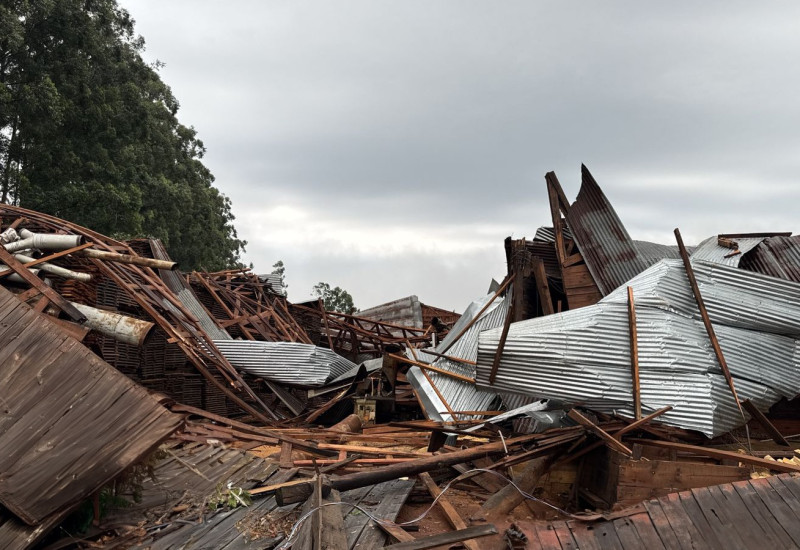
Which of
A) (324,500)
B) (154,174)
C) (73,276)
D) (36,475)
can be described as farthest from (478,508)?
(154,174)

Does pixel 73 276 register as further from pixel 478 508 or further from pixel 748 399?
pixel 748 399

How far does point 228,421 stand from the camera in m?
7.78

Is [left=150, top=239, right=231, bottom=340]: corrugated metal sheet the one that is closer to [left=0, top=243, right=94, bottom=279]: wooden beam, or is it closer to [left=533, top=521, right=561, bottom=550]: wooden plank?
[left=0, top=243, right=94, bottom=279]: wooden beam

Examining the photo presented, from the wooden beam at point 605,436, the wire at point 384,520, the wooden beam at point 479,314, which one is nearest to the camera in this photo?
the wire at point 384,520

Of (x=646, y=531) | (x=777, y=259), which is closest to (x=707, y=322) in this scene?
(x=777, y=259)

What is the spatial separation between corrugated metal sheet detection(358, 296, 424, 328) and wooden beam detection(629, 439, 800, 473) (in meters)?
16.9

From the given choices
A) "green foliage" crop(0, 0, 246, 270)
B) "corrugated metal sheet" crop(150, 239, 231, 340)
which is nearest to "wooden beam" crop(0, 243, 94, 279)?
"corrugated metal sheet" crop(150, 239, 231, 340)

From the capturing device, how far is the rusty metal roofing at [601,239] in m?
8.23

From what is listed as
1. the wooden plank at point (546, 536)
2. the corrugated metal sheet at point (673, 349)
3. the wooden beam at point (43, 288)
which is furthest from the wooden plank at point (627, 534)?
the wooden beam at point (43, 288)

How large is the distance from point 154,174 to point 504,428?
2173 centimetres

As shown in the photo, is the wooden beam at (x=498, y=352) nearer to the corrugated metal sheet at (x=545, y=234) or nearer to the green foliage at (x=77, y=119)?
the corrugated metal sheet at (x=545, y=234)

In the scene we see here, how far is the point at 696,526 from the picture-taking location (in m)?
4.11

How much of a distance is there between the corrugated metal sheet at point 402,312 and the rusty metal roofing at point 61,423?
1784 cm

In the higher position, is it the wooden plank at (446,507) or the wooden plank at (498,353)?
the wooden plank at (498,353)
